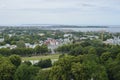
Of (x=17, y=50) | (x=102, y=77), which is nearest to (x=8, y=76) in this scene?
(x=102, y=77)

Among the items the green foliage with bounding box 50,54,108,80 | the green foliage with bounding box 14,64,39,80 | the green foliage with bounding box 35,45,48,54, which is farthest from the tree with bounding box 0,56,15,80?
the green foliage with bounding box 35,45,48,54

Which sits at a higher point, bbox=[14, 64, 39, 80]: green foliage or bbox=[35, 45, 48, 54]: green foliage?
bbox=[14, 64, 39, 80]: green foliage

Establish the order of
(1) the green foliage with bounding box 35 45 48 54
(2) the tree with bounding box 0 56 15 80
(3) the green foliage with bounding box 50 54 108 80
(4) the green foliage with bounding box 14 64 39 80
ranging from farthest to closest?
(1) the green foliage with bounding box 35 45 48 54, (2) the tree with bounding box 0 56 15 80, (4) the green foliage with bounding box 14 64 39 80, (3) the green foliage with bounding box 50 54 108 80

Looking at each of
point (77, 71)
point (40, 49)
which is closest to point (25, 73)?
point (77, 71)

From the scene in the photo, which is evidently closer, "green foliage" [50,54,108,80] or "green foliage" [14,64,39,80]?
"green foliage" [50,54,108,80]

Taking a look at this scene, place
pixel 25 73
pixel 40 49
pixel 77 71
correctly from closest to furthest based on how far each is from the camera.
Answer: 1. pixel 77 71
2. pixel 25 73
3. pixel 40 49

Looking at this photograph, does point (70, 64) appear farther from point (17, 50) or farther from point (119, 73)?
point (17, 50)

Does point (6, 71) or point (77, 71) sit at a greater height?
point (77, 71)

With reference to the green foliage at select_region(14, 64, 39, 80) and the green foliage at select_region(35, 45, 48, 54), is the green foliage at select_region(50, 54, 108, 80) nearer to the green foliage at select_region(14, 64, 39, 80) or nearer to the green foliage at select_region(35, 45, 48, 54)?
the green foliage at select_region(14, 64, 39, 80)

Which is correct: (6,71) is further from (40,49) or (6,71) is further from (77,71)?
(40,49)

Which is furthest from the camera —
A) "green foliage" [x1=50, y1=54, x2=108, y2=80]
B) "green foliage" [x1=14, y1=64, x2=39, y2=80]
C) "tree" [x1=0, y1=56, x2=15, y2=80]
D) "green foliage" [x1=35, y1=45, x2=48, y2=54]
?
"green foliage" [x1=35, y1=45, x2=48, y2=54]

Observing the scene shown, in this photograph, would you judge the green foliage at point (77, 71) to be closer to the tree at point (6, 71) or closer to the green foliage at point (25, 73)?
the green foliage at point (25, 73)
